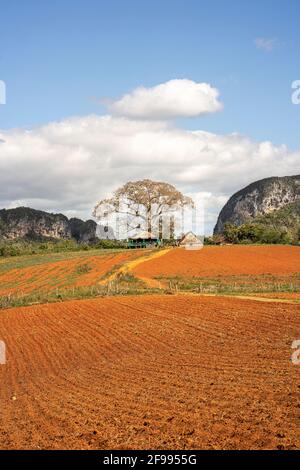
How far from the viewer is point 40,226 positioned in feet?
483

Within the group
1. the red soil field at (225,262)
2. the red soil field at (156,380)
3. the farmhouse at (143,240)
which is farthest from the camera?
the farmhouse at (143,240)

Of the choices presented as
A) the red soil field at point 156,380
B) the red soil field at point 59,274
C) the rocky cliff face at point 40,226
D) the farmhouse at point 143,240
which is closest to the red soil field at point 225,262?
the red soil field at point 59,274

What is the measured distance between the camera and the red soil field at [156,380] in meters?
7.94

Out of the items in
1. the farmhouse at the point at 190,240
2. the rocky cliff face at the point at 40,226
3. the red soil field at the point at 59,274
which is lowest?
the red soil field at the point at 59,274

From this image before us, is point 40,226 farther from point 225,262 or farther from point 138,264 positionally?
point 225,262

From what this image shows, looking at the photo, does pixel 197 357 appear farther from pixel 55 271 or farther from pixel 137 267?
pixel 55 271

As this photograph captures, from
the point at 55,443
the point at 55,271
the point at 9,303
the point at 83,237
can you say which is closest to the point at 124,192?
the point at 55,271

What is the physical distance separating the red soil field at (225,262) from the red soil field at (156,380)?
2026 centimetres

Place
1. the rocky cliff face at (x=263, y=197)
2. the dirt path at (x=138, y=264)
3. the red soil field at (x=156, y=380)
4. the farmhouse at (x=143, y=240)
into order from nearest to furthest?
the red soil field at (x=156, y=380) < the dirt path at (x=138, y=264) < the farmhouse at (x=143, y=240) < the rocky cliff face at (x=263, y=197)

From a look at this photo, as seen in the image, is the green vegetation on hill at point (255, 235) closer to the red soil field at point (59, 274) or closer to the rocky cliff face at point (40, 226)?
the red soil field at point (59, 274)

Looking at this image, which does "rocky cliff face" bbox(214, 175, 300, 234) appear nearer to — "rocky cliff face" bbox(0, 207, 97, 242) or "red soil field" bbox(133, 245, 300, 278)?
"rocky cliff face" bbox(0, 207, 97, 242)

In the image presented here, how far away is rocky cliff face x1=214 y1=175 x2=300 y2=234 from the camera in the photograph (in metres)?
148

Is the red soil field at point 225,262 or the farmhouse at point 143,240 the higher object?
the farmhouse at point 143,240

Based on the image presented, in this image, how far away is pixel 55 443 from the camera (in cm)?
796
